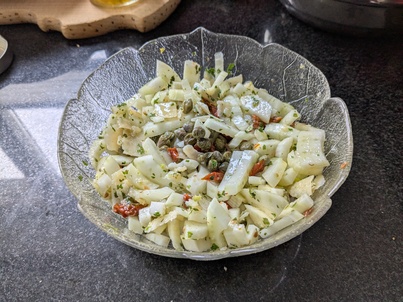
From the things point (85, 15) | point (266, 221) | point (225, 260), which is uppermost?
point (85, 15)

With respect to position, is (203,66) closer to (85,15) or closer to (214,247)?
(85,15)

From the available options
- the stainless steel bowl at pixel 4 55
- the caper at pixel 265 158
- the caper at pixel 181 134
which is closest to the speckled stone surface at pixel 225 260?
the stainless steel bowl at pixel 4 55

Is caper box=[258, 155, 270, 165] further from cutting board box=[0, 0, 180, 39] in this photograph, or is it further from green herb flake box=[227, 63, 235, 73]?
cutting board box=[0, 0, 180, 39]

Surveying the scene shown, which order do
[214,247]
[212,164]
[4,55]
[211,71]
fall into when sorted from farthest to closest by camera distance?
[4,55], [211,71], [212,164], [214,247]

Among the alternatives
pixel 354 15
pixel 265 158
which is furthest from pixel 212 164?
pixel 354 15

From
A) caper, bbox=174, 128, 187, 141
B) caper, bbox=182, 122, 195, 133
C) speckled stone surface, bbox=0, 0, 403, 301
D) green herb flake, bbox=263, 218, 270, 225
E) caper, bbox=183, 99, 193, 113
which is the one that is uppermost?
caper, bbox=183, 99, 193, 113

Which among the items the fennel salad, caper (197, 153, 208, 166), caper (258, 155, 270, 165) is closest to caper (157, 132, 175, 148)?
the fennel salad
